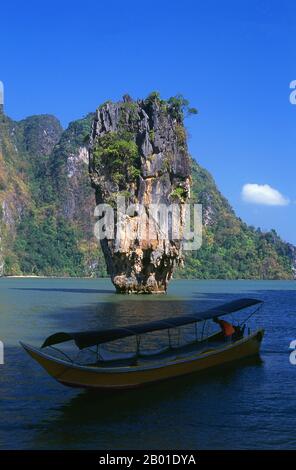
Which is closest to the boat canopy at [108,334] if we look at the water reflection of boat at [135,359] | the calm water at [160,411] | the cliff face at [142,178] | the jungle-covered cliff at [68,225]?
the water reflection of boat at [135,359]

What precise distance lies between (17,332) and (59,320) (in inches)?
204

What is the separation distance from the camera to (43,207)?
6609 inches

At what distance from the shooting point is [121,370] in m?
13.8

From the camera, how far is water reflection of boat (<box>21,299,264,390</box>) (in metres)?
13.2

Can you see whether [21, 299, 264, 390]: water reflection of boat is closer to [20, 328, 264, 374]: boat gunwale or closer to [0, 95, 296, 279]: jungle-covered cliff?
[20, 328, 264, 374]: boat gunwale

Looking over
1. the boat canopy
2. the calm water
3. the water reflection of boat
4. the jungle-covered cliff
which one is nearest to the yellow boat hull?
the water reflection of boat

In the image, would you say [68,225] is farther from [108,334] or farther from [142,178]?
[108,334]

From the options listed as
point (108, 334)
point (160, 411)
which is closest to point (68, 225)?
point (108, 334)

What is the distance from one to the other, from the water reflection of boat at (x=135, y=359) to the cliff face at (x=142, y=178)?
33.9 metres

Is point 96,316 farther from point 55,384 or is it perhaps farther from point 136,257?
point 136,257

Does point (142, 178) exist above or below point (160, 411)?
above

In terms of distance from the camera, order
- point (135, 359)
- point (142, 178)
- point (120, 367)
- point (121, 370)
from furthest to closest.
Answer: point (142, 178) < point (135, 359) < point (120, 367) < point (121, 370)

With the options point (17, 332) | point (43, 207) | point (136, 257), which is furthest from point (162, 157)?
point (43, 207)

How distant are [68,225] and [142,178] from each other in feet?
364
